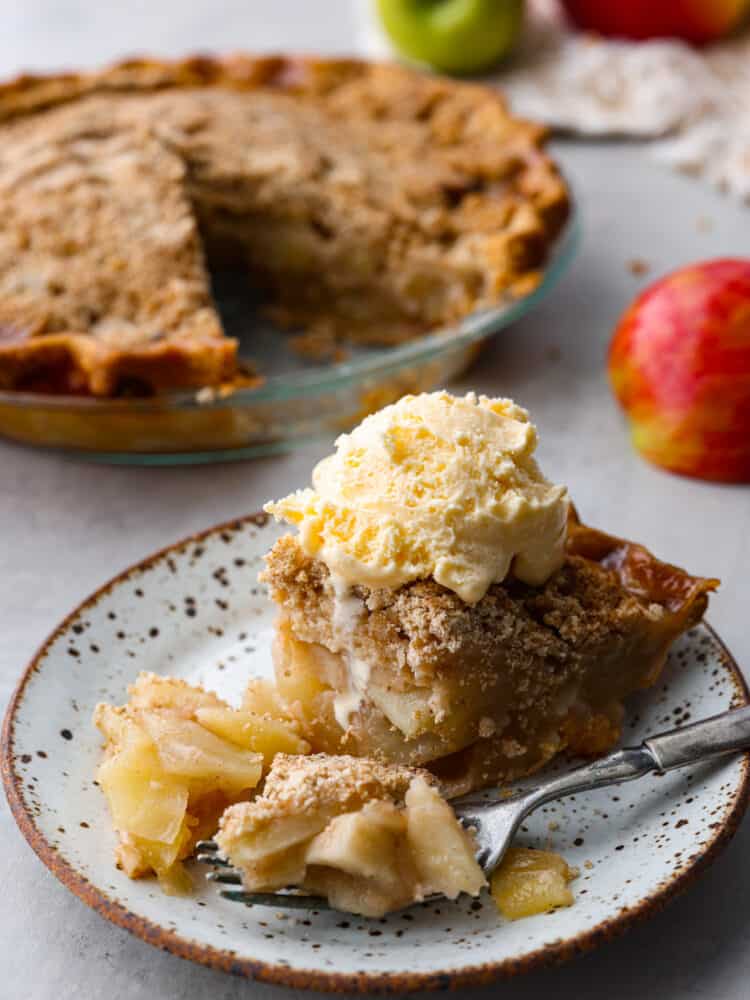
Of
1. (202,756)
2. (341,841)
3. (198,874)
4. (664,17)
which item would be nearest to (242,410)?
(202,756)

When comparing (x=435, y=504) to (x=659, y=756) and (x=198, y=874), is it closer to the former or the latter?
(x=659, y=756)

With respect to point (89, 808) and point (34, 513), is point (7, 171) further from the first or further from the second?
point (89, 808)

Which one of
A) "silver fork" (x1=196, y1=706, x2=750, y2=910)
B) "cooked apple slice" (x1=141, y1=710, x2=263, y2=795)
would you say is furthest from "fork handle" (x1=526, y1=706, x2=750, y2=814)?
"cooked apple slice" (x1=141, y1=710, x2=263, y2=795)

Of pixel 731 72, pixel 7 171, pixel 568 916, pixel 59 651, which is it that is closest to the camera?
pixel 568 916

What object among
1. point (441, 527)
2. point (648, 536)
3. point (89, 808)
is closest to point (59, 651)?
point (89, 808)

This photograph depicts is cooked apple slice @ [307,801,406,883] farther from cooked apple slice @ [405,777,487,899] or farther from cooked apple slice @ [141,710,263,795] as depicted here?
cooked apple slice @ [141,710,263,795]

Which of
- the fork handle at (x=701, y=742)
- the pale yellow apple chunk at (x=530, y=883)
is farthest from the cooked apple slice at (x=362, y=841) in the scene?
the fork handle at (x=701, y=742)
